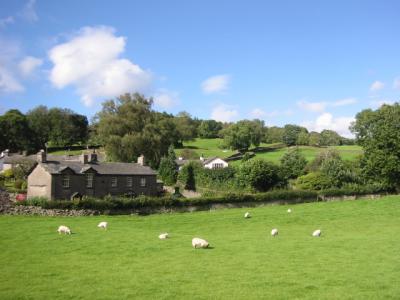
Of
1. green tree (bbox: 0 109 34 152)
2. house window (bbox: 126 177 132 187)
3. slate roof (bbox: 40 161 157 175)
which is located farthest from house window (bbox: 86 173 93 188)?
green tree (bbox: 0 109 34 152)

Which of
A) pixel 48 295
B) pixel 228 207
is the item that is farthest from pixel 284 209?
pixel 48 295

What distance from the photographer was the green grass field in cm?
1547

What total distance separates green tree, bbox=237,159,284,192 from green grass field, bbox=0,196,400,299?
3301 cm

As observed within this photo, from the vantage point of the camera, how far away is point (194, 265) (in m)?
20.0

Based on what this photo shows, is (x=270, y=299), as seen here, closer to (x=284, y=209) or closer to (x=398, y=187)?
(x=284, y=209)

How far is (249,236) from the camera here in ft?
104

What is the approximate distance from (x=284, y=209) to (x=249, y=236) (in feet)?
73.7

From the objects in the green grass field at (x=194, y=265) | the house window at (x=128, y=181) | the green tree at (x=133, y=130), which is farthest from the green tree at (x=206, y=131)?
the green grass field at (x=194, y=265)

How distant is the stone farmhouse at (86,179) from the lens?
5353 centimetres

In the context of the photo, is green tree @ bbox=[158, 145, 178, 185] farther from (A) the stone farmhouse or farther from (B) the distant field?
(B) the distant field

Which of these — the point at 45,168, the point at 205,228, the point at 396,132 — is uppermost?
the point at 396,132

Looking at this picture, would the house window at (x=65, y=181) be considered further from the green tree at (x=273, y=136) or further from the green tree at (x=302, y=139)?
the green tree at (x=273, y=136)

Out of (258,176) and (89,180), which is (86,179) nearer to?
(89,180)

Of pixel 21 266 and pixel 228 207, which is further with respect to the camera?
pixel 228 207
